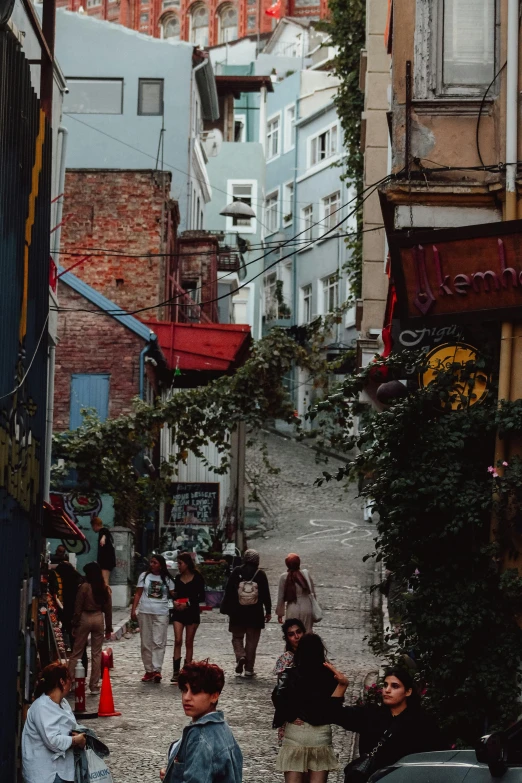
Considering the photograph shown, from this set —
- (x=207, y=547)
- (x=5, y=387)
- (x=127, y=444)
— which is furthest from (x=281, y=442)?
(x=5, y=387)

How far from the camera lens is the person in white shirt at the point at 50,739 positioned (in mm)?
8789

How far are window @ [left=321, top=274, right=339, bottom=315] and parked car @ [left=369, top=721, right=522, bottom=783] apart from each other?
146 ft

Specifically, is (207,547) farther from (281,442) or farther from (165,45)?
(281,442)

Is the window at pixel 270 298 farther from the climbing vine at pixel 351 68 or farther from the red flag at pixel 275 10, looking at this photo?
the red flag at pixel 275 10

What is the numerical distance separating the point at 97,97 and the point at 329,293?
1680 cm

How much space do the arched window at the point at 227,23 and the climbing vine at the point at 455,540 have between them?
88.3m

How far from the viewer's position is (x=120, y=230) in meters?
34.2

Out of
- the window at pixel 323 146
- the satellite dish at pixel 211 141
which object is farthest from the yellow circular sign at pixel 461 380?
the window at pixel 323 146

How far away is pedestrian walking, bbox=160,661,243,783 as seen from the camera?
6484 millimetres

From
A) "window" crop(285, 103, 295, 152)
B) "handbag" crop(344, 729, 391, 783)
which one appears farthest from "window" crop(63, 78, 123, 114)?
"handbag" crop(344, 729, 391, 783)

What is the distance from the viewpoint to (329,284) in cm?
5278

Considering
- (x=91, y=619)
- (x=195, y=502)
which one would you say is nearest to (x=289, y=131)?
(x=195, y=502)

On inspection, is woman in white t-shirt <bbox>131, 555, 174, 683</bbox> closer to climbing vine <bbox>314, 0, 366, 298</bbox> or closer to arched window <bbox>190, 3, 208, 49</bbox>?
climbing vine <bbox>314, 0, 366, 298</bbox>

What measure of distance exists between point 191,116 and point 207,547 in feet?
49.4
